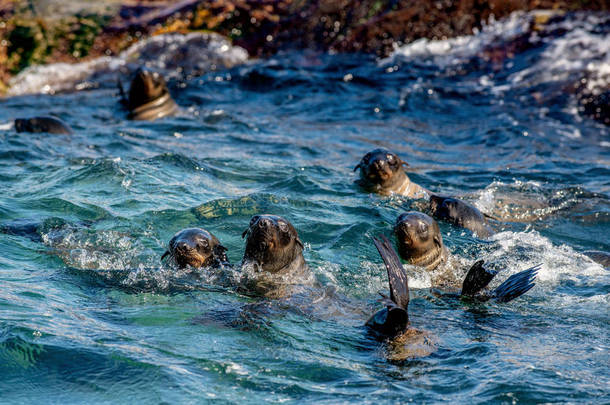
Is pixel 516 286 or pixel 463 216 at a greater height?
pixel 516 286

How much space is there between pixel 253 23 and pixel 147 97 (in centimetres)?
523

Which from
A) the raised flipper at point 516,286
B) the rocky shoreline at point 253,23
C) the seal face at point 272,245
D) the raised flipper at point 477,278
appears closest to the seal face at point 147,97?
the rocky shoreline at point 253,23

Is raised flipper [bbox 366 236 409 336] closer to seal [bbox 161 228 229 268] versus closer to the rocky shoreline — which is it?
seal [bbox 161 228 229 268]

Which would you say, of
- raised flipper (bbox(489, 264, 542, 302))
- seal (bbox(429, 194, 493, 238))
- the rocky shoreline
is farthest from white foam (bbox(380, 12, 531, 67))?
raised flipper (bbox(489, 264, 542, 302))

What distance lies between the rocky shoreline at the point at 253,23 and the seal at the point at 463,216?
841cm

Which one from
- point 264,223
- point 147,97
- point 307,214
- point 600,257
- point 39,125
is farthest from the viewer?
point 147,97

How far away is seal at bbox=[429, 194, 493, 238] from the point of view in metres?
7.57

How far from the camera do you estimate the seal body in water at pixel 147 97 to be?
12.2 m

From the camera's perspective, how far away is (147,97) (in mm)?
12281

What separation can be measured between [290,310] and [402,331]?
0.97 m

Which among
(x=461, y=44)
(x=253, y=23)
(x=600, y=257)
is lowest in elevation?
(x=600, y=257)

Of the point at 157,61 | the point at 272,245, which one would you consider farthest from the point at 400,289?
the point at 157,61

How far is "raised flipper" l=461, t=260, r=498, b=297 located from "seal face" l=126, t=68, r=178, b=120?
25.7 feet

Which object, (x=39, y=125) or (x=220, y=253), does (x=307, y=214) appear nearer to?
(x=220, y=253)
